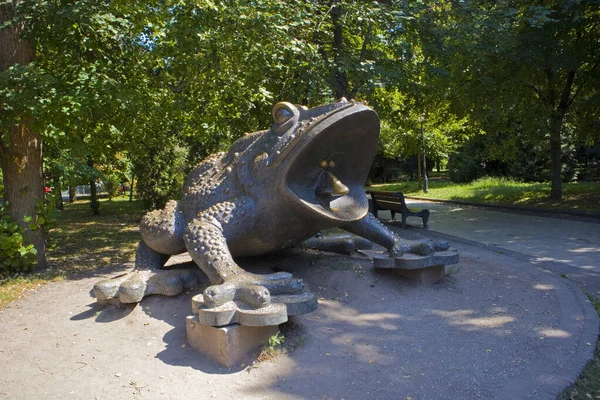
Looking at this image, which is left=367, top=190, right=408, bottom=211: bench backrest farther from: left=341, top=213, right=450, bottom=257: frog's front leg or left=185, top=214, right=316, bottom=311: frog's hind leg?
left=185, top=214, right=316, bottom=311: frog's hind leg

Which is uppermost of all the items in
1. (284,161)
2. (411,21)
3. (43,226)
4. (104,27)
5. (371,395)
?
(411,21)

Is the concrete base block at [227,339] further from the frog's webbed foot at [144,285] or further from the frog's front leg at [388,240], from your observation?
the frog's front leg at [388,240]

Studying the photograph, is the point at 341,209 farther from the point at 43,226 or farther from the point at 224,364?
the point at 43,226

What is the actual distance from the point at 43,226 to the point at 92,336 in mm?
4244

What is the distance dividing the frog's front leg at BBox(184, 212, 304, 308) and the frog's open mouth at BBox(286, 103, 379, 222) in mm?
738

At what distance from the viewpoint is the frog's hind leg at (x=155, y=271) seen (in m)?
4.39

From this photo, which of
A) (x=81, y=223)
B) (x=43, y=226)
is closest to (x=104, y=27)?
(x=43, y=226)

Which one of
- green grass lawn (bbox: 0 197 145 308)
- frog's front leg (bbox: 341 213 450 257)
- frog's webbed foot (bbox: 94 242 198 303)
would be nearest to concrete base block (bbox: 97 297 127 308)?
frog's webbed foot (bbox: 94 242 198 303)

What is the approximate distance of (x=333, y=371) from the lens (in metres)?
3.41

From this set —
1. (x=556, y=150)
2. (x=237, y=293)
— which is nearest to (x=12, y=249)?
(x=237, y=293)

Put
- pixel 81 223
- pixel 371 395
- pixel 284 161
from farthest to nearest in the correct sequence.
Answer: pixel 81 223, pixel 284 161, pixel 371 395

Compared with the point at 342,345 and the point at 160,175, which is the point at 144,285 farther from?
the point at 160,175

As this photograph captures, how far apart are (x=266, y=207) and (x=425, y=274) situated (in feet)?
6.39

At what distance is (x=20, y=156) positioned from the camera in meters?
7.27
